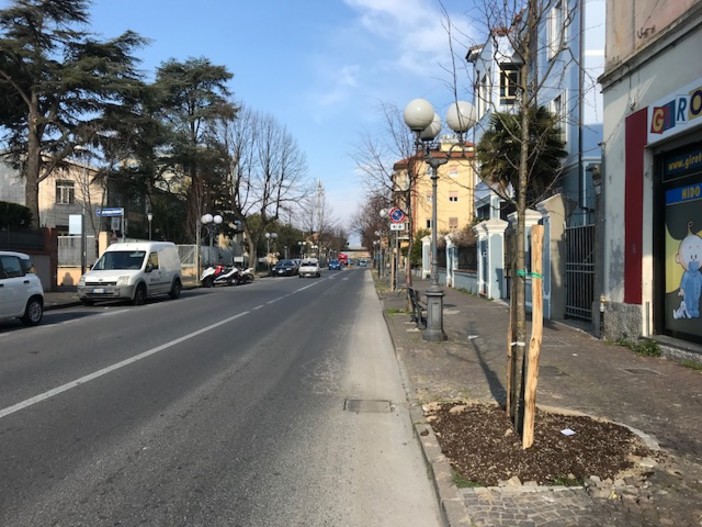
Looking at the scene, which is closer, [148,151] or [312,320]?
[312,320]

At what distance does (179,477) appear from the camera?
4.38 meters

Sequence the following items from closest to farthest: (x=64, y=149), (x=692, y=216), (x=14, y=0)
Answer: (x=692, y=216) → (x=14, y=0) → (x=64, y=149)

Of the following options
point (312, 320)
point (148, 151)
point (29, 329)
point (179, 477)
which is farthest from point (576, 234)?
point (148, 151)

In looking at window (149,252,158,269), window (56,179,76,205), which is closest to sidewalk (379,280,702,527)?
window (149,252,158,269)

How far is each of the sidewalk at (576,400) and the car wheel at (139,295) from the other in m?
9.95

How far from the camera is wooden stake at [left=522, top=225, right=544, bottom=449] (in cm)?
440

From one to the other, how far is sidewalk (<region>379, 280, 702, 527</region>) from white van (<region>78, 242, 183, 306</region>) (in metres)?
9.95

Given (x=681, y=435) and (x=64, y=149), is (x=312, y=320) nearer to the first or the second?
(x=681, y=435)

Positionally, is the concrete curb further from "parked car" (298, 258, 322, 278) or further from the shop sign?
"parked car" (298, 258, 322, 278)

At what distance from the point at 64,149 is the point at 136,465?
91.3 ft

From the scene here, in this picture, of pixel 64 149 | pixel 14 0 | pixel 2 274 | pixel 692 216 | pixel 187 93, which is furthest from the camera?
pixel 187 93

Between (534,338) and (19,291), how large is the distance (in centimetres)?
1255

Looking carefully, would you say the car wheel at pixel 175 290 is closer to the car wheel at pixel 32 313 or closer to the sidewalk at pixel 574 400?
the car wheel at pixel 32 313

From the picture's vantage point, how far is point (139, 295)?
62.8ft
